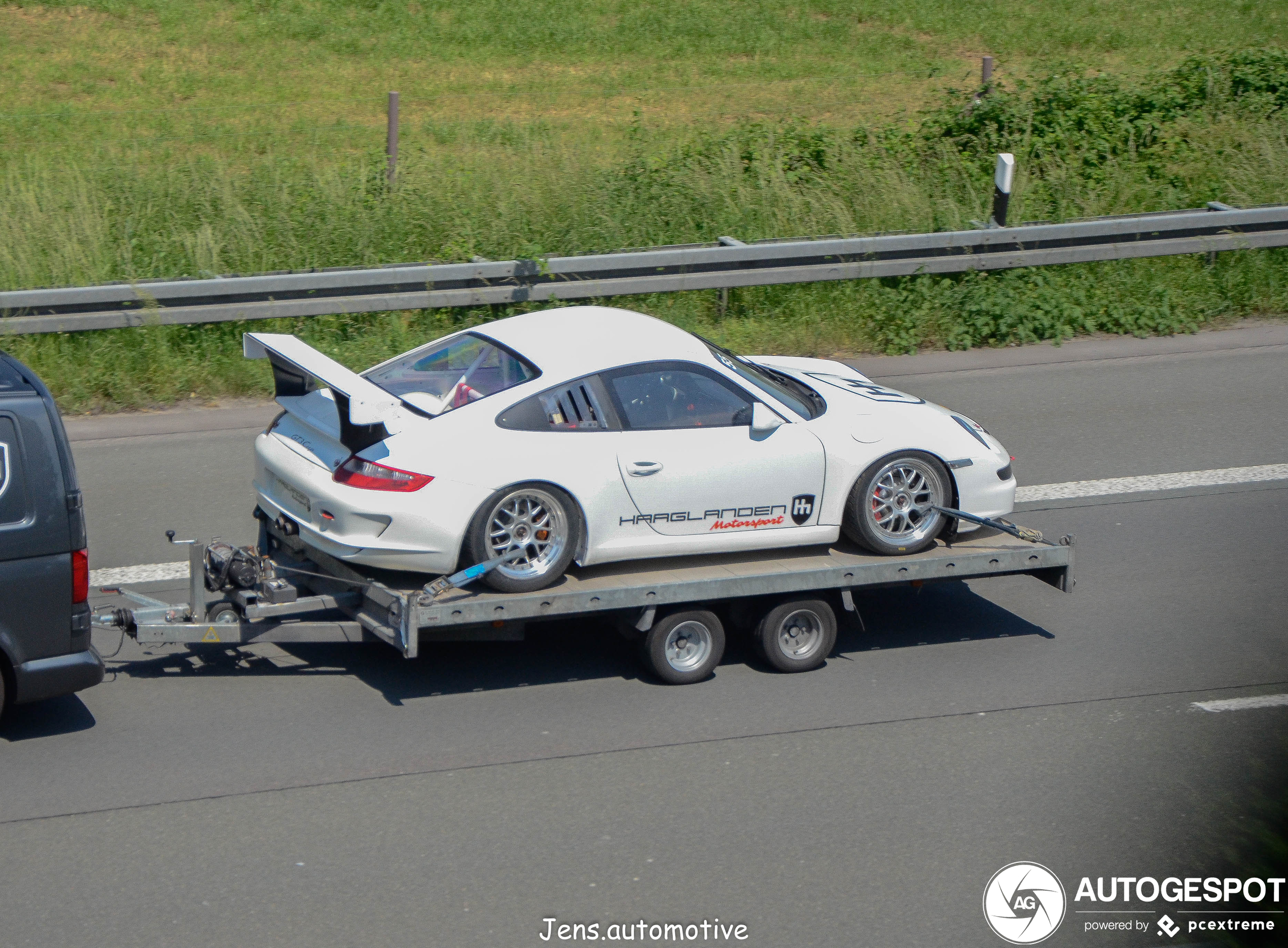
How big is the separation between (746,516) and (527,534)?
1127 millimetres

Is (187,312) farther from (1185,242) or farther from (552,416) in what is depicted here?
(1185,242)

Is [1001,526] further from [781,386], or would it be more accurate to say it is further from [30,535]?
[30,535]

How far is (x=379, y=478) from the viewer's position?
257 inches

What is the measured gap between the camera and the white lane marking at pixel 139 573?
8.12 metres

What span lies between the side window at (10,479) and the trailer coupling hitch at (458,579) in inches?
68.5

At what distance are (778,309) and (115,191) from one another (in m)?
6.54

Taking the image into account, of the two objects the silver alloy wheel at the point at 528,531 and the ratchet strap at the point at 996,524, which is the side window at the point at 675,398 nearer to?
the silver alloy wheel at the point at 528,531

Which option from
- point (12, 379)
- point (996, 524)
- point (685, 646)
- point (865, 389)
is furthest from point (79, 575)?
point (996, 524)

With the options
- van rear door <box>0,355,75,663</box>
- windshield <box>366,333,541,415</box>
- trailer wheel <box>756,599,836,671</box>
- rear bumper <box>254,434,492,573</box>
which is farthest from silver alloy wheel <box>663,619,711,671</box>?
van rear door <box>0,355,75,663</box>

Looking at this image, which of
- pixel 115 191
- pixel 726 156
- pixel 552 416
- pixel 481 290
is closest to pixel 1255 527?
pixel 552 416

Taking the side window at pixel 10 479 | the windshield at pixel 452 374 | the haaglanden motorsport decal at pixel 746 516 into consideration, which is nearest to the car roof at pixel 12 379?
the side window at pixel 10 479

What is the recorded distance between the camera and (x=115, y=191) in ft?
44.9

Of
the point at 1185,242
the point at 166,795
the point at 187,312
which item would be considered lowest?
the point at 166,795

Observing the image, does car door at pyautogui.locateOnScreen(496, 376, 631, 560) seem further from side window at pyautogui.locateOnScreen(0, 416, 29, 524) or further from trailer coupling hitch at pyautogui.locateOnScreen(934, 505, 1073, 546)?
side window at pyautogui.locateOnScreen(0, 416, 29, 524)
